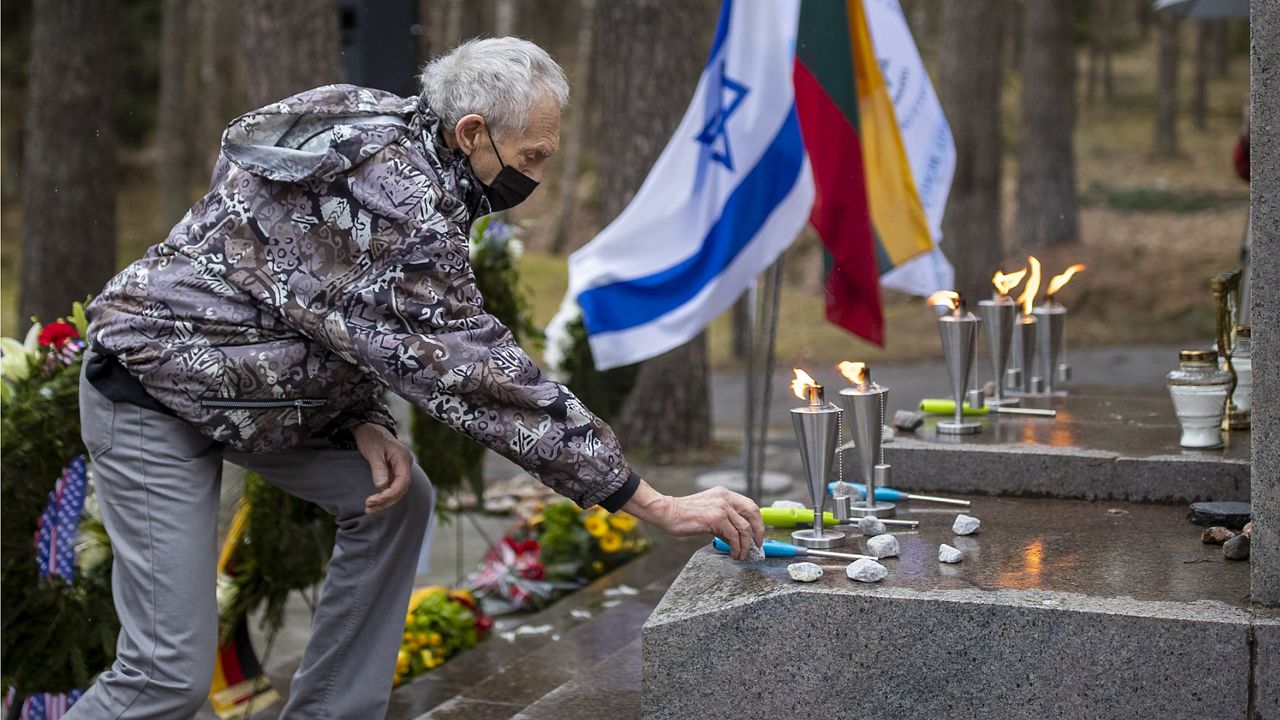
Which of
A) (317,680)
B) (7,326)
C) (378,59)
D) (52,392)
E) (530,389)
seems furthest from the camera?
(7,326)

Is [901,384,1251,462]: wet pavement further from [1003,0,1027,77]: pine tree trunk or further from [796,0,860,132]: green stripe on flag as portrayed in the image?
[1003,0,1027,77]: pine tree trunk

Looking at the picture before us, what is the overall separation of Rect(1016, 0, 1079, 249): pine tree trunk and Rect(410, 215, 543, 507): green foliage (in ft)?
37.6

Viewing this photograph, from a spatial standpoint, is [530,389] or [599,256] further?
[599,256]

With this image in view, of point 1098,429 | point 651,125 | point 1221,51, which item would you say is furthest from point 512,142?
point 1221,51

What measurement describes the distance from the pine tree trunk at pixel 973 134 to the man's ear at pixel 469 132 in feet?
38.8

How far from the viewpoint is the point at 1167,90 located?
2581cm

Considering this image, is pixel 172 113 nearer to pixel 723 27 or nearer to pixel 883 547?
pixel 723 27

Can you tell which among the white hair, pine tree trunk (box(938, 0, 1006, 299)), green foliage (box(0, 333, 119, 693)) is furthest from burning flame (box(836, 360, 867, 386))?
pine tree trunk (box(938, 0, 1006, 299))

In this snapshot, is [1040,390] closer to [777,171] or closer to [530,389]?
[777,171]

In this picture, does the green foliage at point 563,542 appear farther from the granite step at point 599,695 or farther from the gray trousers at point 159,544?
the gray trousers at point 159,544

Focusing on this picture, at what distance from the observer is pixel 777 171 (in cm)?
560

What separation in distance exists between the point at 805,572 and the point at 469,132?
3.68 ft

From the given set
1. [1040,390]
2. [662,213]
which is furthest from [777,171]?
[1040,390]

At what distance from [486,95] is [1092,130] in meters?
30.1
